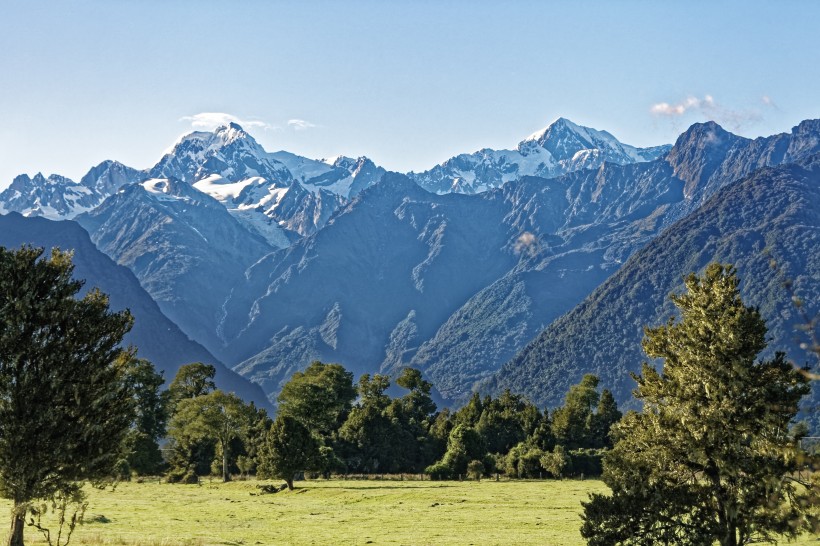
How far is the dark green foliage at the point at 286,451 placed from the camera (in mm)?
104300

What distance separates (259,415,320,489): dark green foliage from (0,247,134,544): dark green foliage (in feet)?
218

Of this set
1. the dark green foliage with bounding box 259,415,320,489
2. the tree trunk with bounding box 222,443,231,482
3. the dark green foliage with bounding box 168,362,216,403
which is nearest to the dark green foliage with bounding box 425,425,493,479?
the dark green foliage with bounding box 259,415,320,489

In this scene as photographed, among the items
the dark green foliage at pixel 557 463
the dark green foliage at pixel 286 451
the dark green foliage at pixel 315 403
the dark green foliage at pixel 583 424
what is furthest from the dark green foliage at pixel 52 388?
the dark green foliage at pixel 583 424

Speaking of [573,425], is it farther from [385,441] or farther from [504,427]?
[385,441]

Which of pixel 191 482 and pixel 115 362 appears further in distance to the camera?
pixel 191 482

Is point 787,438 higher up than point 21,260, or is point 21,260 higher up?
point 21,260

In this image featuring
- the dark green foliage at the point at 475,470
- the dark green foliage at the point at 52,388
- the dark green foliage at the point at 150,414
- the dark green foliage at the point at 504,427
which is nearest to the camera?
the dark green foliage at the point at 52,388

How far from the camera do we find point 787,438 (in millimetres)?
35062

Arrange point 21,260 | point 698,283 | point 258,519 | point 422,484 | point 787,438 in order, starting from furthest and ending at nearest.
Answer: point 422,484
point 258,519
point 698,283
point 21,260
point 787,438

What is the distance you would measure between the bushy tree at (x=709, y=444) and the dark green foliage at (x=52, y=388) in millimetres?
23201

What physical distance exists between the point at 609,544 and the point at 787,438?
9.26m

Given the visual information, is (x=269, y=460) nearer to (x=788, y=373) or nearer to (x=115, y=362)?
(x=115, y=362)

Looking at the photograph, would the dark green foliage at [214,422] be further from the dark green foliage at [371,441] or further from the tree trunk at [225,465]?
the dark green foliage at [371,441]

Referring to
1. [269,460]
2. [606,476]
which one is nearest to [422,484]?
[269,460]
